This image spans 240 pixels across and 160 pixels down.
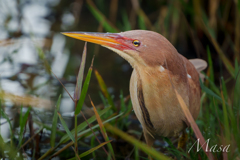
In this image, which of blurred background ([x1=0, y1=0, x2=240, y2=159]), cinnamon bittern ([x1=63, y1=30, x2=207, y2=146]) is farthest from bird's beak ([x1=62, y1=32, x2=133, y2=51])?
blurred background ([x1=0, y1=0, x2=240, y2=159])

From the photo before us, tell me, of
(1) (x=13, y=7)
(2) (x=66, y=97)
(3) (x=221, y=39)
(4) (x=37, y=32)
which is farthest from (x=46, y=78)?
(3) (x=221, y=39)

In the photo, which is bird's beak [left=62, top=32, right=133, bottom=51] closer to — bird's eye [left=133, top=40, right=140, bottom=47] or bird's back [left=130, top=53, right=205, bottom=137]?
bird's eye [left=133, top=40, right=140, bottom=47]

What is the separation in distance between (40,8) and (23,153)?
135 inches

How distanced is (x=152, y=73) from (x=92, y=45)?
104 inches

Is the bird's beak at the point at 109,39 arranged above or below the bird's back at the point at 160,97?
above

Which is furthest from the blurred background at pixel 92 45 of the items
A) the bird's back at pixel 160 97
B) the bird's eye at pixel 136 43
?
the bird's eye at pixel 136 43

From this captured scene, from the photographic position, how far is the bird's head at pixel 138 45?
176cm

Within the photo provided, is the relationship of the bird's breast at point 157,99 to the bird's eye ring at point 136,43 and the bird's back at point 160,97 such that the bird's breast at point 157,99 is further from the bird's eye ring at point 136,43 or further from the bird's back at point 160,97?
the bird's eye ring at point 136,43

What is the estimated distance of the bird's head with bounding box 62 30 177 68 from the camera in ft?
5.77

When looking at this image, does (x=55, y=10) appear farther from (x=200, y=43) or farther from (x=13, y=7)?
(x=200, y=43)

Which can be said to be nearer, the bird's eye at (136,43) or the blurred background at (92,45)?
the bird's eye at (136,43)

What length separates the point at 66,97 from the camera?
3.25 metres

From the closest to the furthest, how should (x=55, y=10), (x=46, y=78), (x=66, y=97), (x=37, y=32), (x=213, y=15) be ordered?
(x=66, y=97) → (x=46, y=78) → (x=213, y=15) → (x=37, y=32) → (x=55, y=10)

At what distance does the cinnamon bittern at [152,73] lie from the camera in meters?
1.77
